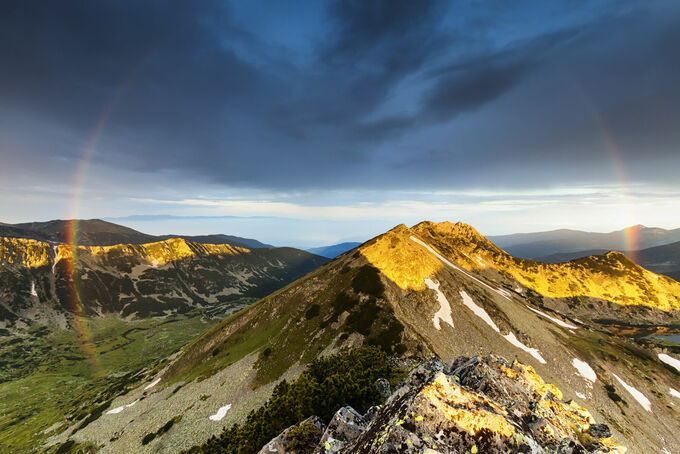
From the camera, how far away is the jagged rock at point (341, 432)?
1927 cm

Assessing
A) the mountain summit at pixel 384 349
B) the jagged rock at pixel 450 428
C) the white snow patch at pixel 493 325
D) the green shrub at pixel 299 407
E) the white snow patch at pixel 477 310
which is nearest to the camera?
the jagged rock at pixel 450 428

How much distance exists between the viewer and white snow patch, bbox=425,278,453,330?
91756 millimetres

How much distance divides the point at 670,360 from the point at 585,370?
71.9 m

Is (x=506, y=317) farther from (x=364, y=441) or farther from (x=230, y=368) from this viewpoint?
(x=364, y=441)

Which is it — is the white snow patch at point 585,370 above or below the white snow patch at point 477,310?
below

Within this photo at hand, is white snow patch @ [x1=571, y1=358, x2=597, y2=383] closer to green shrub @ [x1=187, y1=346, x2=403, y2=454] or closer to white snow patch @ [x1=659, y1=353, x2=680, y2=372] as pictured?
white snow patch @ [x1=659, y1=353, x2=680, y2=372]

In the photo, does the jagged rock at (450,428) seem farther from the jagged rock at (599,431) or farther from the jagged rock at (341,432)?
the jagged rock at (599,431)

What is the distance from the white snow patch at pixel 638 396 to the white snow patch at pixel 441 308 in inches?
2308

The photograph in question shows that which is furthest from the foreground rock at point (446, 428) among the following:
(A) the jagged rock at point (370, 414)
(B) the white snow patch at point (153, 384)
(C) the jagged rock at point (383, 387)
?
(B) the white snow patch at point (153, 384)

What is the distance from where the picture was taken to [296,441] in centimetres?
2275

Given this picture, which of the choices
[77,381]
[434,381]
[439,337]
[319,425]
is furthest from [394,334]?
[77,381]

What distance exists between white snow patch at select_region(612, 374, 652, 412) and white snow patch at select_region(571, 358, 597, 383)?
10.6m

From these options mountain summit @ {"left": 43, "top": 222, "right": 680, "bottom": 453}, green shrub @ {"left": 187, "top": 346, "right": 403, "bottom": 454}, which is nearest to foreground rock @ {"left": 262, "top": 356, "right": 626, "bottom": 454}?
green shrub @ {"left": 187, "top": 346, "right": 403, "bottom": 454}

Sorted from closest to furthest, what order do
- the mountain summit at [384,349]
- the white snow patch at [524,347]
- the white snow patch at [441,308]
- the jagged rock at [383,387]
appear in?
the jagged rock at [383,387], the mountain summit at [384,349], the white snow patch at [524,347], the white snow patch at [441,308]
